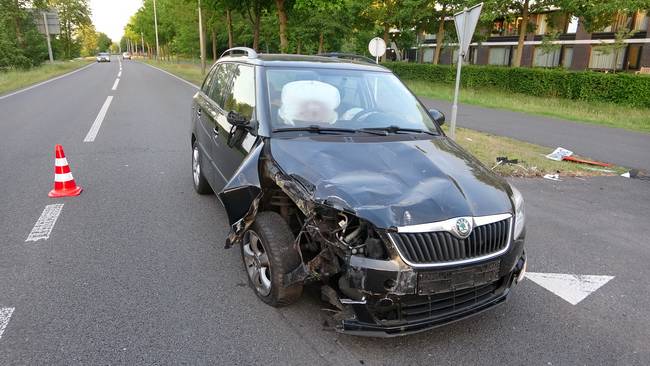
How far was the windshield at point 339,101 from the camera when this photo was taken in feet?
13.2

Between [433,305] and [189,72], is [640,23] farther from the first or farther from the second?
[433,305]

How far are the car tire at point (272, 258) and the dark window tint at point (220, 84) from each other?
6.62 feet

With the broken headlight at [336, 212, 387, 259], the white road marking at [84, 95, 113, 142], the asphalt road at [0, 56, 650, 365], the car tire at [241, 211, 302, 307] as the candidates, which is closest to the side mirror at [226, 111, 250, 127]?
the car tire at [241, 211, 302, 307]

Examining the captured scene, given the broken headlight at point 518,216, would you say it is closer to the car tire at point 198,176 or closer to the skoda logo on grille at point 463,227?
the skoda logo on grille at point 463,227

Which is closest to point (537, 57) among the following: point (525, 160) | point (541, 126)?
point (541, 126)

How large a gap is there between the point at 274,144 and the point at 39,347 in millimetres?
2066

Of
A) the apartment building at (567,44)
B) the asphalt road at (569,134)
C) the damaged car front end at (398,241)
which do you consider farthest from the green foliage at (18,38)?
the damaged car front end at (398,241)

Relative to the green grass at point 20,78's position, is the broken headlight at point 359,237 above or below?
above

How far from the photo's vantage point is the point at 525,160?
890cm

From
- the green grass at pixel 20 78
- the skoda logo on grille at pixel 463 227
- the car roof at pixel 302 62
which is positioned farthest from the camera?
the green grass at pixel 20 78

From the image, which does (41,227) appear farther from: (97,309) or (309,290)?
(309,290)

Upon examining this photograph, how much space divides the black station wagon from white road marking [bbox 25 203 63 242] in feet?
6.44

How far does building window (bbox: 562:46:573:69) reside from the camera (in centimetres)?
4172

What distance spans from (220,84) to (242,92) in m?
1.01
